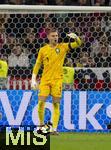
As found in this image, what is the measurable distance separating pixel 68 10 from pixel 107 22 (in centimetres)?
135

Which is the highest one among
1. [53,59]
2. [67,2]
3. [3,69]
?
[67,2]

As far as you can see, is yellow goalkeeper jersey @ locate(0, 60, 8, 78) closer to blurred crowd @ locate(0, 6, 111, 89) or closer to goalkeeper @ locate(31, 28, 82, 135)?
blurred crowd @ locate(0, 6, 111, 89)

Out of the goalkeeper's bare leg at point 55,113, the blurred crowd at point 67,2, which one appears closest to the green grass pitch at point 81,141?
the goalkeeper's bare leg at point 55,113

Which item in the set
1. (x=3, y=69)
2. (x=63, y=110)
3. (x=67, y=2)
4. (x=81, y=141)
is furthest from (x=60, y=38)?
(x=67, y=2)

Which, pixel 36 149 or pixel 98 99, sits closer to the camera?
pixel 36 149

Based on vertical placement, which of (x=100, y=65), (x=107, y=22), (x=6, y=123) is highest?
(x=107, y=22)

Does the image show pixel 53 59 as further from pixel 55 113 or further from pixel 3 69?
pixel 3 69

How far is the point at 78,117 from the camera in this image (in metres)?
11.6


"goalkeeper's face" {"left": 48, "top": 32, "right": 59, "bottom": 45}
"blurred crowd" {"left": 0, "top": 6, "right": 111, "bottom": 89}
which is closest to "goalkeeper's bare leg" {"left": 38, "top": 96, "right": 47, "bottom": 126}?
"goalkeeper's face" {"left": 48, "top": 32, "right": 59, "bottom": 45}

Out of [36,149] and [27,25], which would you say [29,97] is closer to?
[27,25]

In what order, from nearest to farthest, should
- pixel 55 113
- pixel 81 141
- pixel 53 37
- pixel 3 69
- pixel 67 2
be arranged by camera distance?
pixel 81 141, pixel 53 37, pixel 55 113, pixel 3 69, pixel 67 2

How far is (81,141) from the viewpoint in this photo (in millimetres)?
9953

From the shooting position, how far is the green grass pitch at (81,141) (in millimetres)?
9172

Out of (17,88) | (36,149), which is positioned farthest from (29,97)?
(36,149)
